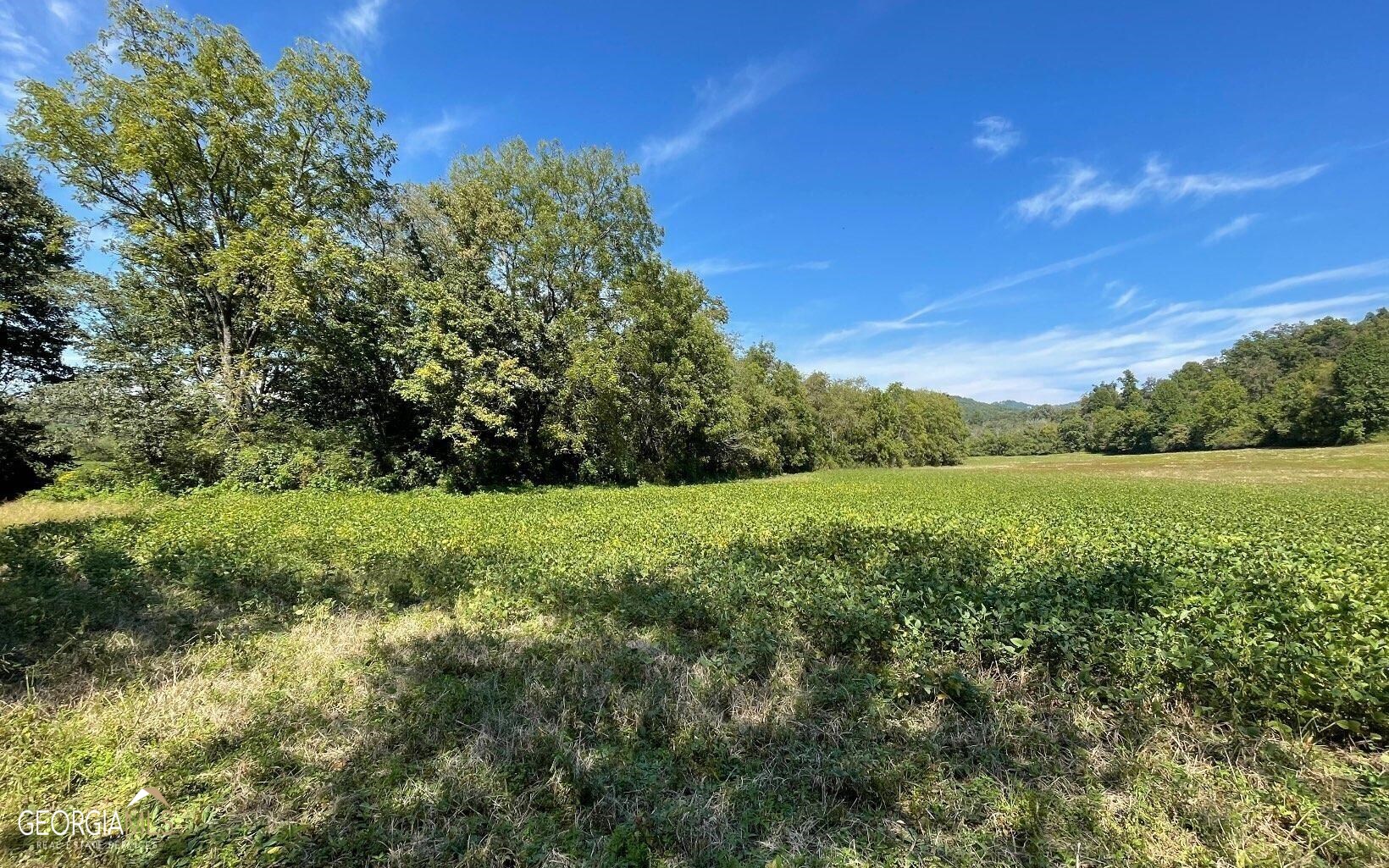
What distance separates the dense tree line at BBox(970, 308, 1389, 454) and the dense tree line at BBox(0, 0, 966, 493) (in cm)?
8312

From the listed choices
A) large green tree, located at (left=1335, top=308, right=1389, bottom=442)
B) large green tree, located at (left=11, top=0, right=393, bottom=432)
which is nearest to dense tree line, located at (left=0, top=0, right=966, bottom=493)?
large green tree, located at (left=11, top=0, right=393, bottom=432)

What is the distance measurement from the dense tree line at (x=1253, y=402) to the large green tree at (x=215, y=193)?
304ft

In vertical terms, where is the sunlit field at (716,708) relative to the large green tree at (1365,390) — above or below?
below

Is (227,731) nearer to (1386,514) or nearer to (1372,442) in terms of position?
(1386,514)

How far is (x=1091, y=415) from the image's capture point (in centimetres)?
10056

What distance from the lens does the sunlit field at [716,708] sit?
9.60 ft

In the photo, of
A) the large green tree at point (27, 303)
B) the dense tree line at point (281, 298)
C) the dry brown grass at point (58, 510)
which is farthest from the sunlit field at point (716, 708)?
the large green tree at point (27, 303)

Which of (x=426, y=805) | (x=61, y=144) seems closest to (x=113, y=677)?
(x=426, y=805)

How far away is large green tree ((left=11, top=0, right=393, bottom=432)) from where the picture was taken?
17.2 metres

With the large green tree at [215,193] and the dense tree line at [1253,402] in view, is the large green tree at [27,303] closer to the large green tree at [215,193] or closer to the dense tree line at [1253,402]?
the large green tree at [215,193]

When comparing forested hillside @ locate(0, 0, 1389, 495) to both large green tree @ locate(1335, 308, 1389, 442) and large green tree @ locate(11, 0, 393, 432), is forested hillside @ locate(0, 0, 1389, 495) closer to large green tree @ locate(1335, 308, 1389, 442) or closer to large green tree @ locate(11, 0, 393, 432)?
large green tree @ locate(11, 0, 393, 432)

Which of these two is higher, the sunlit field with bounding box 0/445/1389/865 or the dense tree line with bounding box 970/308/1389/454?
the dense tree line with bounding box 970/308/1389/454

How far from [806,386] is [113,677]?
61.0 m

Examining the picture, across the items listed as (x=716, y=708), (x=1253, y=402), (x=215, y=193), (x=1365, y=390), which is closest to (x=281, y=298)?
(x=215, y=193)
